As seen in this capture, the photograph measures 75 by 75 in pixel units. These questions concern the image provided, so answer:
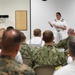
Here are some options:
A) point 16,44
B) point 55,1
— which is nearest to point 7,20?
point 55,1

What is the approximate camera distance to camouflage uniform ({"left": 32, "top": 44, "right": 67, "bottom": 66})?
3314 millimetres

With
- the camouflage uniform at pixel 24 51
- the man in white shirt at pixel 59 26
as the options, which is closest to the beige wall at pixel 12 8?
the man in white shirt at pixel 59 26

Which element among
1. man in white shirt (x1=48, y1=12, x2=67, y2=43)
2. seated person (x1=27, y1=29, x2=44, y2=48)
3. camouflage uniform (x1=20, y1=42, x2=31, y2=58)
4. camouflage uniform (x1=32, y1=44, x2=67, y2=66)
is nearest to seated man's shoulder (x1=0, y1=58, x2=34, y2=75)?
camouflage uniform (x1=32, y1=44, x2=67, y2=66)

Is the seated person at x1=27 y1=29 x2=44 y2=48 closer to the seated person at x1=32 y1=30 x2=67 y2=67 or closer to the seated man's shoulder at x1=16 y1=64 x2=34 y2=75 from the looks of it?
the seated person at x1=32 y1=30 x2=67 y2=67

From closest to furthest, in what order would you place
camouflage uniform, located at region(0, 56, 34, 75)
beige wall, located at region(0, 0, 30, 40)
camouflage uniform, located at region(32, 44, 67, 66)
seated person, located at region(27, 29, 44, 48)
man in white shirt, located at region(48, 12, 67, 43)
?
camouflage uniform, located at region(0, 56, 34, 75) → camouflage uniform, located at region(32, 44, 67, 66) → seated person, located at region(27, 29, 44, 48) → man in white shirt, located at region(48, 12, 67, 43) → beige wall, located at region(0, 0, 30, 40)

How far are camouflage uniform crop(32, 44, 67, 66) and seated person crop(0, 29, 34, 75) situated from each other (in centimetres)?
165

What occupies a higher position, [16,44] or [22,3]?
[22,3]

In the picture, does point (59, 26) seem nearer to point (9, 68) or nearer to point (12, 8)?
point (12, 8)

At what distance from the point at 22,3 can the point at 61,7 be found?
62.8 inches

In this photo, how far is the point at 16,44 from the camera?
1707 millimetres

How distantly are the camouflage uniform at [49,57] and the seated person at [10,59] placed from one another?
165cm

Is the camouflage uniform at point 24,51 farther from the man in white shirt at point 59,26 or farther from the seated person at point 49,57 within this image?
the man in white shirt at point 59,26

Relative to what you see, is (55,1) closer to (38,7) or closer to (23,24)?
(38,7)

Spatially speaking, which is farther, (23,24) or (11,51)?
(23,24)
